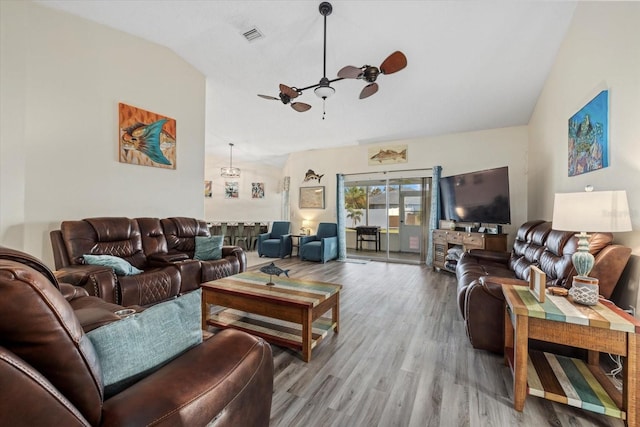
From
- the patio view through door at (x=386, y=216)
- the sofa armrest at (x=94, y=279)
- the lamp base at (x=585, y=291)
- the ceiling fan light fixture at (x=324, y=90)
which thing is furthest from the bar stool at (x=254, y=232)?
the lamp base at (x=585, y=291)

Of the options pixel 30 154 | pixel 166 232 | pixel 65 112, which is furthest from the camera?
pixel 166 232

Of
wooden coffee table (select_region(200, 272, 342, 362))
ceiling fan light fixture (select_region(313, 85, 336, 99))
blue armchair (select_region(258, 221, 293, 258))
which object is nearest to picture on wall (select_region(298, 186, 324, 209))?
blue armchair (select_region(258, 221, 293, 258))

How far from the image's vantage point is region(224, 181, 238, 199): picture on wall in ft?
27.2

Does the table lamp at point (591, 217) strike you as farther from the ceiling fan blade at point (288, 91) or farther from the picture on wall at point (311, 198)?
the picture on wall at point (311, 198)

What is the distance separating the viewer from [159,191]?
3871 mm

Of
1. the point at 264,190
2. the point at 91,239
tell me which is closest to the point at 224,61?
the point at 91,239

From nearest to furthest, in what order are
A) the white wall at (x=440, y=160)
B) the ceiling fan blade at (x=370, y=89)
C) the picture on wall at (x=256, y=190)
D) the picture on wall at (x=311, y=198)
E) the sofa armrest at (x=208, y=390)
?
the sofa armrest at (x=208, y=390)
the ceiling fan blade at (x=370, y=89)
the white wall at (x=440, y=160)
the picture on wall at (x=311, y=198)
the picture on wall at (x=256, y=190)

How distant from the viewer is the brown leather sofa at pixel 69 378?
54cm

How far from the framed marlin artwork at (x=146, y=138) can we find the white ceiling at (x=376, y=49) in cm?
104

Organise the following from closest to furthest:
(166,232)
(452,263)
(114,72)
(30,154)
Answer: (30,154), (114,72), (166,232), (452,263)

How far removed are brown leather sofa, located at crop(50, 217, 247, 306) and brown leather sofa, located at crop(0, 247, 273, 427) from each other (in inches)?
78.8

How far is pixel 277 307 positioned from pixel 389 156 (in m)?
4.86

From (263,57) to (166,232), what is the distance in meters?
2.78

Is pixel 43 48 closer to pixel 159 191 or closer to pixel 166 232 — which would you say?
pixel 159 191
